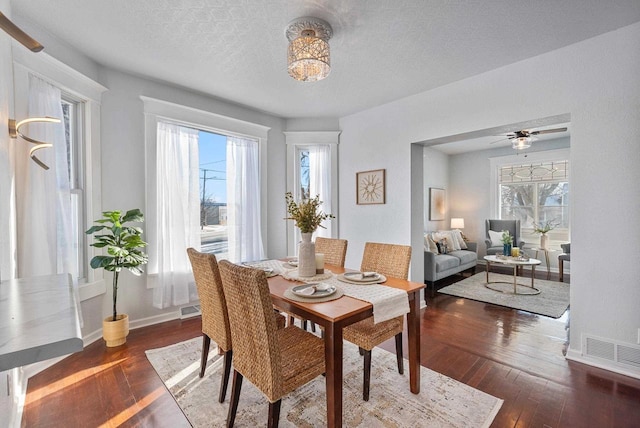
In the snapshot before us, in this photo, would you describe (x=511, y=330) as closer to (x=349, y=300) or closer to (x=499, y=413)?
(x=499, y=413)

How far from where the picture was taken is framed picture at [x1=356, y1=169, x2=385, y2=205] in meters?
3.99

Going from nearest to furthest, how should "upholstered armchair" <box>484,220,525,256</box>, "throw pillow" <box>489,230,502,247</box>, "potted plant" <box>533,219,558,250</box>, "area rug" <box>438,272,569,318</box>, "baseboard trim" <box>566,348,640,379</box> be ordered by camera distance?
"baseboard trim" <box>566,348,640,379</box>, "area rug" <box>438,272,569,318</box>, "potted plant" <box>533,219,558,250</box>, "upholstered armchair" <box>484,220,525,256</box>, "throw pillow" <box>489,230,502,247</box>

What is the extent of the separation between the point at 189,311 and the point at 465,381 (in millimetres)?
3035

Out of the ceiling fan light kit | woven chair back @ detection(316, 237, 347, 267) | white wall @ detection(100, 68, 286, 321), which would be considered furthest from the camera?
white wall @ detection(100, 68, 286, 321)

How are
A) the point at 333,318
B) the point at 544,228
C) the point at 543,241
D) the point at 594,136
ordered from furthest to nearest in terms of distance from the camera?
the point at 544,228
the point at 543,241
the point at 594,136
the point at 333,318

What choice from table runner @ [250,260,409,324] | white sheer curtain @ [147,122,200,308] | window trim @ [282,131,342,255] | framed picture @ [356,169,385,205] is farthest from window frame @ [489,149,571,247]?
white sheer curtain @ [147,122,200,308]

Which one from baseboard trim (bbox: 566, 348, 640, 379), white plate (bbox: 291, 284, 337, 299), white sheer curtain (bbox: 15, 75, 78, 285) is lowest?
baseboard trim (bbox: 566, 348, 640, 379)

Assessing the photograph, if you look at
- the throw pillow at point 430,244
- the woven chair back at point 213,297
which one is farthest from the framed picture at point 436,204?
the woven chair back at point 213,297

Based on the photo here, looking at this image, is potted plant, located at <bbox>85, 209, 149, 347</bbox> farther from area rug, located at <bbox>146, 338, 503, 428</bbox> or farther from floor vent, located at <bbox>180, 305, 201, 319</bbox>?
floor vent, located at <bbox>180, 305, 201, 319</bbox>

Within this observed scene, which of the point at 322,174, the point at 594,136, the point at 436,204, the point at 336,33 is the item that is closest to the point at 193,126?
the point at 322,174

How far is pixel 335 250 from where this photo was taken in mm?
2891

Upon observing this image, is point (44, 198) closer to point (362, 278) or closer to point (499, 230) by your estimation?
point (362, 278)

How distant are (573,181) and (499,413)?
2044 mm

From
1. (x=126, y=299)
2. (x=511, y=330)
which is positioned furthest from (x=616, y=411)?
(x=126, y=299)
